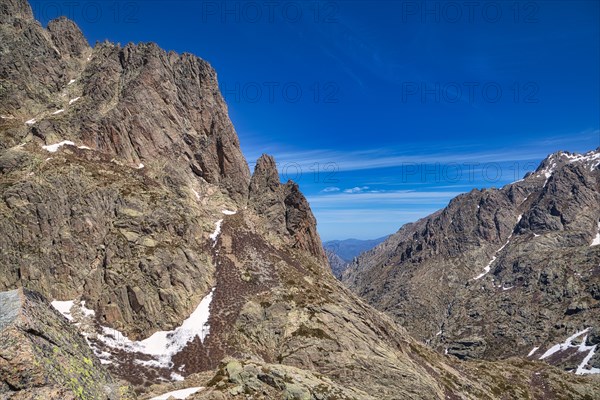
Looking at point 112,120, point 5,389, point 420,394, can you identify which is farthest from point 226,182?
point 5,389

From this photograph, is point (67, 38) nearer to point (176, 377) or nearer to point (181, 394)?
point (176, 377)

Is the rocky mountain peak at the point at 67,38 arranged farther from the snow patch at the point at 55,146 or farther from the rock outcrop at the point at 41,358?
the rock outcrop at the point at 41,358

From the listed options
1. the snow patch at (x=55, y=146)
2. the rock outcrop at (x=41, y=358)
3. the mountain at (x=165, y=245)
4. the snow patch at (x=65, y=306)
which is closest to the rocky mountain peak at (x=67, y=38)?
the mountain at (x=165, y=245)

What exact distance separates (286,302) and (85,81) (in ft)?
303

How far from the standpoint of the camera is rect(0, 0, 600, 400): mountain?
2258 inches

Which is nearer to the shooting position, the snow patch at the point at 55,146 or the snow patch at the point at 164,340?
the snow patch at the point at 164,340

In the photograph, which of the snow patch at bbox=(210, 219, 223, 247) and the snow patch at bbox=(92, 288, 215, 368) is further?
the snow patch at bbox=(210, 219, 223, 247)

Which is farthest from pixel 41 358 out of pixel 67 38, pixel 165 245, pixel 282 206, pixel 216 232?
pixel 67 38

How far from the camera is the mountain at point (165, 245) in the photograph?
57.3 meters

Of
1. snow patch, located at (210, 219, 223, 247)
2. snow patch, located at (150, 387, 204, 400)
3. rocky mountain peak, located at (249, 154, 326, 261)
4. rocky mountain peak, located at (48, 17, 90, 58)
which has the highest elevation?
rocky mountain peak, located at (48, 17, 90, 58)

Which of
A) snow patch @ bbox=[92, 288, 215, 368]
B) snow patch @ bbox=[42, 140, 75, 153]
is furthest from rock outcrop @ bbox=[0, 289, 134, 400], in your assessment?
snow patch @ bbox=[42, 140, 75, 153]

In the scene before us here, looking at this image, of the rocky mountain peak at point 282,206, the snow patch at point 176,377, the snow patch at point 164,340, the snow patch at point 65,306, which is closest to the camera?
the snow patch at point 176,377

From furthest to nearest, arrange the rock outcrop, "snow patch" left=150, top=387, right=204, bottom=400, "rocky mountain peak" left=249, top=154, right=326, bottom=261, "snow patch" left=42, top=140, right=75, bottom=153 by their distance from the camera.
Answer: "rocky mountain peak" left=249, top=154, right=326, bottom=261, "snow patch" left=42, top=140, right=75, bottom=153, "snow patch" left=150, top=387, right=204, bottom=400, the rock outcrop

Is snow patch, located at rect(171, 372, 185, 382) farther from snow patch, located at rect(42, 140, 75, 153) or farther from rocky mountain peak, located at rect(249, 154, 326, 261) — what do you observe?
snow patch, located at rect(42, 140, 75, 153)
